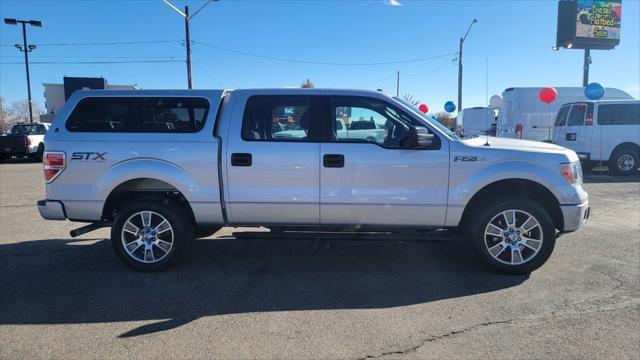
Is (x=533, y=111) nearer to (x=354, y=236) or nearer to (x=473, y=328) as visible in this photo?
(x=354, y=236)

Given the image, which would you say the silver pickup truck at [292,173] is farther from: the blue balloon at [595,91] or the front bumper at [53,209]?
the blue balloon at [595,91]

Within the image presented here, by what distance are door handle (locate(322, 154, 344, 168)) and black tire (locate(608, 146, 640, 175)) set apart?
12.1m

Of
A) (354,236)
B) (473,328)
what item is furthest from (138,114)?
(473,328)

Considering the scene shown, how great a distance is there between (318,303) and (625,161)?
42.8ft

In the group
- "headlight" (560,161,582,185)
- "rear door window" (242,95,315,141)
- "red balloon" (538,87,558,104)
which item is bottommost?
"headlight" (560,161,582,185)

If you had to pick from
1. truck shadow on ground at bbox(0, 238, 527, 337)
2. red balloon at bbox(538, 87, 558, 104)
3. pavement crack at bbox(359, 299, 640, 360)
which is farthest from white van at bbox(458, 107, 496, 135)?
pavement crack at bbox(359, 299, 640, 360)

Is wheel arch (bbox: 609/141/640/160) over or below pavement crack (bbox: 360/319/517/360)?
over

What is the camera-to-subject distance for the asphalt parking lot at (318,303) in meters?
3.26

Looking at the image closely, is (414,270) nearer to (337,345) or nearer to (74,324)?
(337,345)

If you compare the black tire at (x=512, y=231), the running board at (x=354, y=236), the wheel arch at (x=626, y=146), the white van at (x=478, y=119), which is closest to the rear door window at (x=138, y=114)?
the running board at (x=354, y=236)

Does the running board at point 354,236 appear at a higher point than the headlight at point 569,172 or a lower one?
lower

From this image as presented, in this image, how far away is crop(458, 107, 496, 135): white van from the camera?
24391 mm

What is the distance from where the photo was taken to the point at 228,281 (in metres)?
4.59

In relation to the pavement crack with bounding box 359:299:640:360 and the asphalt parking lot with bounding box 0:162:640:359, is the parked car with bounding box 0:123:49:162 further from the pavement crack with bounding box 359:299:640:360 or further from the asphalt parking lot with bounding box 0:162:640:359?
the pavement crack with bounding box 359:299:640:360
